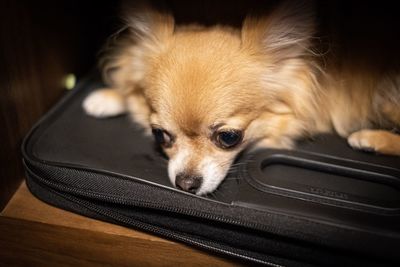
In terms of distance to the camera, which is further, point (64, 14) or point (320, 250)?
point (64, 14)

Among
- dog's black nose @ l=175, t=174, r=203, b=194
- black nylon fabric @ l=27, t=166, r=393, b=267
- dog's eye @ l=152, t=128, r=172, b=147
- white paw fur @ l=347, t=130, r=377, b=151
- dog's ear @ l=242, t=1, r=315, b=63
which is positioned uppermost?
dog's ear @ l=242, t=1, r=315, b=63

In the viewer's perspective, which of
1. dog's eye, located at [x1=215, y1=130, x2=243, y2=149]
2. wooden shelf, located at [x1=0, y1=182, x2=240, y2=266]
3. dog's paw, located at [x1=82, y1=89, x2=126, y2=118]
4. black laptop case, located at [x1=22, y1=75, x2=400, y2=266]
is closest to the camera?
black laptop case, located at [x1=22, y1=75, x2=400, y2=266]

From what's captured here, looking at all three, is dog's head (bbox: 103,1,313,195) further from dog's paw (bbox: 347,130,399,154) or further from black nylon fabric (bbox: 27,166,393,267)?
dog's paw (bbox: 347,130,399,154)

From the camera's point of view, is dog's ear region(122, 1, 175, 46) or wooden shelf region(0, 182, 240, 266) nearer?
wooden shelf region(0, 182, 240, 266)

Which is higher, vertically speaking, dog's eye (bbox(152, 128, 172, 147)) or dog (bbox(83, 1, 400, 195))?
dog (bbox(83, 1, 400, 195))

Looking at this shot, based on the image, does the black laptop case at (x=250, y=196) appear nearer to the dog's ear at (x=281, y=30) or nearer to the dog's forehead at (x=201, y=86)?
the dog's forehead at (x=201, y=86)

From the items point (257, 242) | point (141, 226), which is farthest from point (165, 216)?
point (257, 242)

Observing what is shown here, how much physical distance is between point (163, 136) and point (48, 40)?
51 cm

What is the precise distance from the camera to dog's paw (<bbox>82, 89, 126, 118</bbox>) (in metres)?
1.50

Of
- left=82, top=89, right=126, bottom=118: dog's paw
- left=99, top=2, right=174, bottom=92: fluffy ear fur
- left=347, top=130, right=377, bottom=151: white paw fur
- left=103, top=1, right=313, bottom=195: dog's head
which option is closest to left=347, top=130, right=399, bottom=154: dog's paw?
left=347, top=130, right=377, bottom=151: white paw fur

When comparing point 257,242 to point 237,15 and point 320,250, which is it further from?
point 237,15

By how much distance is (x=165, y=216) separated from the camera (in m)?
1.14

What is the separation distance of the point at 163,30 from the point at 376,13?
25.0 inches

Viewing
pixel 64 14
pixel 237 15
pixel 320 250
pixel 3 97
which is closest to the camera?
pixel 320 250
